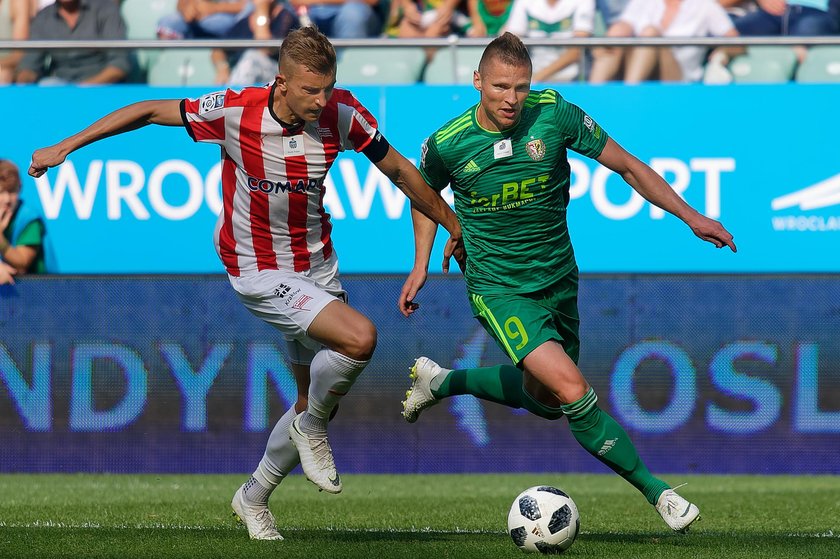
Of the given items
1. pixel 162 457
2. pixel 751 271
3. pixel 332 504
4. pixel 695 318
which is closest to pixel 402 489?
pixel 332 504

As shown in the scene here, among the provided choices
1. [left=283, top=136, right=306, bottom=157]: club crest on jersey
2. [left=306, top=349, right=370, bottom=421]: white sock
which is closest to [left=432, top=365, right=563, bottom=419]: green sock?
[left=306, top=349, right=370, bottom=421]: white sock

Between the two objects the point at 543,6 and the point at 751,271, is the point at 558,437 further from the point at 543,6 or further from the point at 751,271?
the point at 543,6

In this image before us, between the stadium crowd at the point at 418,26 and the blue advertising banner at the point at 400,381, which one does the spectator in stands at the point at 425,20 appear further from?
the blue advertising banner at the point at 400,381

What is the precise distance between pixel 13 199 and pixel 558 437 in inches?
188

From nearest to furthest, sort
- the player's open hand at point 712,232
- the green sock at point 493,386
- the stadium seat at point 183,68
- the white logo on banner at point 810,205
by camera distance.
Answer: the player's open hand at point 712,232
the green sock at point 493,386
the white logo on banner at point 810,205
the stadium seat at point 183,68

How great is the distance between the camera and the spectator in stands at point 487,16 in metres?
11.5

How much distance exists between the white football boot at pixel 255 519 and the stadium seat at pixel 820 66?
671 cm

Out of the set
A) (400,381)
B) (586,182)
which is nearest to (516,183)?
(400,381)

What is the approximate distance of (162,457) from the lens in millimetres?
10070

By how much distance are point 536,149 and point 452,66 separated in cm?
490

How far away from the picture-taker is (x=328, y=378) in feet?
19.9

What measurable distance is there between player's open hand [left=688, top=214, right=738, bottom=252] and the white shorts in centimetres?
170

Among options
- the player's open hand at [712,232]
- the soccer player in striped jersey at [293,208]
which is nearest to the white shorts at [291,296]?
the soccer player in striped jersey at [293,208]

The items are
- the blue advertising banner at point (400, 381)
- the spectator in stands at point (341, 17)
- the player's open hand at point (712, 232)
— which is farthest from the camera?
the spectator in stands at point (341, 17)
